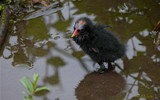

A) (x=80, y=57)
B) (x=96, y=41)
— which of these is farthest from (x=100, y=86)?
(x=80, y=57)

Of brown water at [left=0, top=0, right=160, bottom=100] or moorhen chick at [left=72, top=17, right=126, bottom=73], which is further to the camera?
moorhen chick at [left=72, top=17, right=126, bottom=73]

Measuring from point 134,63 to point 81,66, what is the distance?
95 cm

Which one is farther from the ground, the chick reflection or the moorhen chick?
the moorhen chick

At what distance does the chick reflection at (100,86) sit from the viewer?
4.36 m

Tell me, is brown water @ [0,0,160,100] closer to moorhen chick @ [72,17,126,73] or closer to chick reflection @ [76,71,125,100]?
chick reflection @ [76,71,125,100]

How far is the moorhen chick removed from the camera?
15.5 feet

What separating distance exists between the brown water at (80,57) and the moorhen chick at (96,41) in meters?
0.29

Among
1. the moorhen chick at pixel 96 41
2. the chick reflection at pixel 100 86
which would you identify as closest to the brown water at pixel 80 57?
the chick reflection at pixel 100 86

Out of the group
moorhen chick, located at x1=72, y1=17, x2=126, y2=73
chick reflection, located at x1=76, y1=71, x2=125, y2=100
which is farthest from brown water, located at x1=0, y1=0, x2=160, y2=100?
moorhen chick, located at x1=72, y1=17, x2=126, y2=73

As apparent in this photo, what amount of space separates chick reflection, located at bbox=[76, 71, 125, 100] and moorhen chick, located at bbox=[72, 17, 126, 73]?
0.30 m

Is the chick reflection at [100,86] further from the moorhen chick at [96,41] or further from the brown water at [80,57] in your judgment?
the moorhen chick at [96,41]

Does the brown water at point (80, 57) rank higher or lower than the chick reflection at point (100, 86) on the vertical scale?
higher

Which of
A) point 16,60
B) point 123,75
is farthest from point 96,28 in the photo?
point 16,60

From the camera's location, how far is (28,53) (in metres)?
5.28
